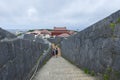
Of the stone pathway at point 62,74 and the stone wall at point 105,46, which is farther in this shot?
the stone pathway at point 62,74

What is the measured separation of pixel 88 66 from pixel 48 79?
1571mm

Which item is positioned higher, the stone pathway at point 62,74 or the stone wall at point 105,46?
the stone wall at point 105,46

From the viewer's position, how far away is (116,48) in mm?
6434

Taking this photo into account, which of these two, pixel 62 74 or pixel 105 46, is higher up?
pixel 105 46

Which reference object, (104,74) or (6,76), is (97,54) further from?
(6,76)

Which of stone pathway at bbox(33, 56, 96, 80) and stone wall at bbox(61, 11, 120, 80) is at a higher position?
stone wall at bbox(61, 11, 120, 80)

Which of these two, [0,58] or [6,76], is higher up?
[0,58]

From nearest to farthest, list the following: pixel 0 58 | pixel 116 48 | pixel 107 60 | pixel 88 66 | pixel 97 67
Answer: pixel 0 58 → pixel 116 48 → pixel 107 60 → pixel 97 67 → pixel 88 66

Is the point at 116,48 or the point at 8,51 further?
the point at 116,48

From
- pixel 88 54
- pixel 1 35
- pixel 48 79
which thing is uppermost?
pixel 1 35

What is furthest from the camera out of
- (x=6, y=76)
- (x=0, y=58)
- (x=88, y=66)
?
(x=88, y=66)

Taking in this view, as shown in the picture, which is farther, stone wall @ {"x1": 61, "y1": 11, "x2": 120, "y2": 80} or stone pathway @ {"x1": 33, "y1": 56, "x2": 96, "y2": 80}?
stone pathway @ {"x1": 33, "y1": 56, "x2": 96, "y2": 80}

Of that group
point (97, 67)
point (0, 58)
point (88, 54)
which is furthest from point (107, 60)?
point (0, 58)

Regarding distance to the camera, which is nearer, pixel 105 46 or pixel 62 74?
pixel 105 46
